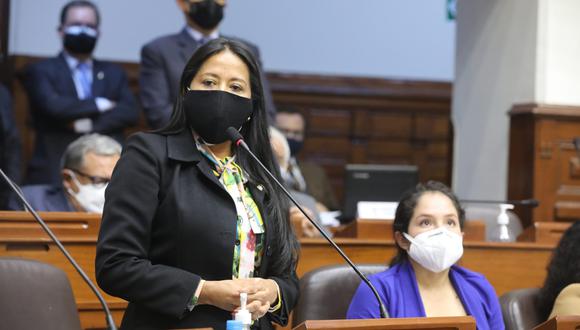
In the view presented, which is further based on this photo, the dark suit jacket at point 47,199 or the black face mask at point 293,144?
the black face mask at point 293,144

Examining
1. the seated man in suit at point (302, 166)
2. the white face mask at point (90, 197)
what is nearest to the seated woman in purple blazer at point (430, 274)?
the white face mask at point (90, 197)

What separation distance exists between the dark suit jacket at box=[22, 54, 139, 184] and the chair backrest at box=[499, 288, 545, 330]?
2.77 metres

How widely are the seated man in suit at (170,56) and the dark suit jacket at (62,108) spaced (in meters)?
0.58

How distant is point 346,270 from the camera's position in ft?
10.7

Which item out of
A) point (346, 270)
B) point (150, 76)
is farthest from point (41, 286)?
point (150, 76)

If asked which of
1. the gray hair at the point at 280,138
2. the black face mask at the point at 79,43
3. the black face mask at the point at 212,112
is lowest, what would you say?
the gray hair at the point at 280,138

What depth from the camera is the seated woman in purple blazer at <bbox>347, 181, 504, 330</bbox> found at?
306 centimetres

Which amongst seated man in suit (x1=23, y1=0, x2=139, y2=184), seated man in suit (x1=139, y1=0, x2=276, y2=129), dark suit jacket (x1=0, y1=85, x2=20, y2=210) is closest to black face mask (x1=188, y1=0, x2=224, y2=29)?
seated man in suit (x1=139, y1=0, x2=276, y2=129)

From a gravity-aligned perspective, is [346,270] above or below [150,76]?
below

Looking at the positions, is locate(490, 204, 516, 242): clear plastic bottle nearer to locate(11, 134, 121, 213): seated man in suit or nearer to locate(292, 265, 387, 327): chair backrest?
locate(292, 265, 387, 327): chair backrest

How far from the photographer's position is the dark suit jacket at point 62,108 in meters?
5.37

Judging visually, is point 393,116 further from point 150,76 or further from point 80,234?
point 80,234

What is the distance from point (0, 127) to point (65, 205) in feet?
4.07

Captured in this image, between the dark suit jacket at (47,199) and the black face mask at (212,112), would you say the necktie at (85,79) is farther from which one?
the black face mask at (212,112)
